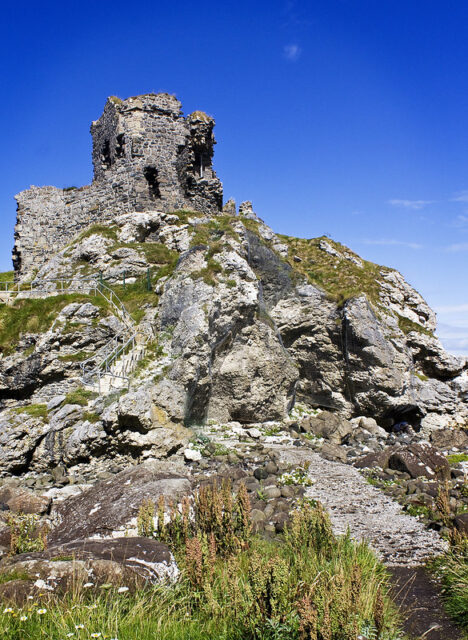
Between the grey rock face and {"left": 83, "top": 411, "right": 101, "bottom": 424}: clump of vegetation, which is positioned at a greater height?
the grey rock face

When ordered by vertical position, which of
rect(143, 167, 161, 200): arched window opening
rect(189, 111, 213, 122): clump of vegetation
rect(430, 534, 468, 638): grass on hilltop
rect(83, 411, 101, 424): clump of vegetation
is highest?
rect(189, 111, 213, 122): clump of vegetation

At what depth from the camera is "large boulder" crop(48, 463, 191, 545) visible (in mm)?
8695

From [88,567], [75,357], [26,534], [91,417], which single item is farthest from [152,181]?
[88,567]

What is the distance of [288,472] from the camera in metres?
14.3

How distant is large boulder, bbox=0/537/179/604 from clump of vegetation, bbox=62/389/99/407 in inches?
388

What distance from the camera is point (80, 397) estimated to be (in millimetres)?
16297

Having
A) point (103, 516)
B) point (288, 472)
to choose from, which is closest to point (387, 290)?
point (288, 472)

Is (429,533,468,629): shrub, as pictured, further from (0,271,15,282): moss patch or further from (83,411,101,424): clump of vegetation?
(0,271,15,282): moss patch

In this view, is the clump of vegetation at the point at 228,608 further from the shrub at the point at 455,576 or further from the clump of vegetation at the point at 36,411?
the clump of vegetation at the point at 36,411

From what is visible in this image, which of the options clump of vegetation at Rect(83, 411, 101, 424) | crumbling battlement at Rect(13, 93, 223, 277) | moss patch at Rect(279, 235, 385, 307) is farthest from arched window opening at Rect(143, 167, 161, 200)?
clump of vegetation at Rect(83, 411, 101, 424)

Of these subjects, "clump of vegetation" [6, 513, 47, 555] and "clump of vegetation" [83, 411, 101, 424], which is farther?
"clump of vegetation" [83, 411, 101, 424]

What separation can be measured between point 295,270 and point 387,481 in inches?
590

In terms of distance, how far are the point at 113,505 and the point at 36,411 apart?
26.6ft

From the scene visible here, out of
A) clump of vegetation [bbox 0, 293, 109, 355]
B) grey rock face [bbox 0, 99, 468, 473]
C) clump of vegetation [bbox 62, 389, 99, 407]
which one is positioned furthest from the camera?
clump of vegetation [bbox 0, 293, 109, 355]
